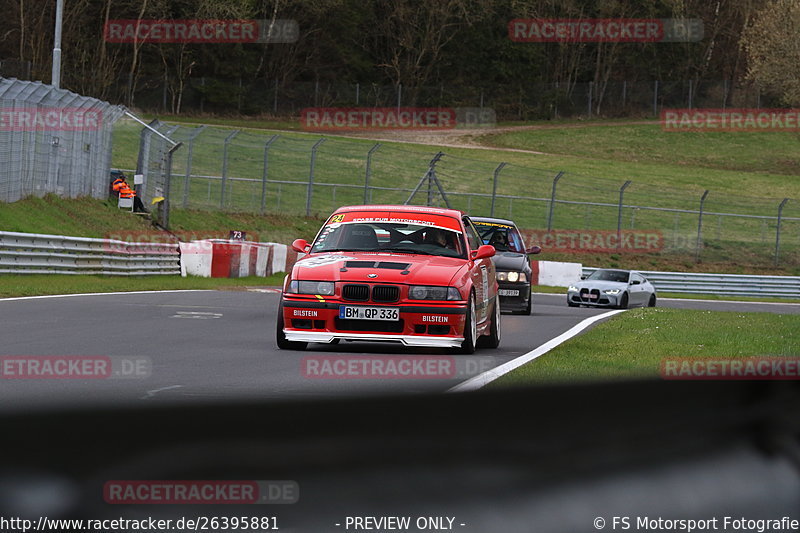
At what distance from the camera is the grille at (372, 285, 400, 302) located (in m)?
11.4

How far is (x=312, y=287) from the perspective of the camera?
11508 mm

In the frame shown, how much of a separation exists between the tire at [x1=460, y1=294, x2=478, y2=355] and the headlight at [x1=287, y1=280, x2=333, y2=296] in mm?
1295

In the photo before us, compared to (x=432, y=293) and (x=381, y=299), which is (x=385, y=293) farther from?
(x=432, y=293)

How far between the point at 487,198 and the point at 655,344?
4154 cm

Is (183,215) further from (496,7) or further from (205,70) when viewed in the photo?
(496,7)

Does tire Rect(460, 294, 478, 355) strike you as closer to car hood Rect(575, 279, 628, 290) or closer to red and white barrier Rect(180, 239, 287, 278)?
car hood Rect(575, 279, 628, 290)

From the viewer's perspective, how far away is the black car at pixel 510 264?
814 inches

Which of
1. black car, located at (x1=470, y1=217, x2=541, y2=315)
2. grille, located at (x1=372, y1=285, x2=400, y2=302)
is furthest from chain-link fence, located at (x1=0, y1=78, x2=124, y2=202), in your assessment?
grille, located at (x1=372, y1=285, x2=400, y2=302)

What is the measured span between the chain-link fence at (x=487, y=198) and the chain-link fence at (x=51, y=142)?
6.24 m

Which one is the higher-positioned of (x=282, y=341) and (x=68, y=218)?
(x=282, y=341)

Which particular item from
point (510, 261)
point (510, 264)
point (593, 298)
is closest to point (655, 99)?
point (593, 298)

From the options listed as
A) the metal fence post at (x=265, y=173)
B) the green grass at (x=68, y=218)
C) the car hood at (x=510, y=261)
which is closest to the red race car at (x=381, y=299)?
the car hood at (x=510, y=261)

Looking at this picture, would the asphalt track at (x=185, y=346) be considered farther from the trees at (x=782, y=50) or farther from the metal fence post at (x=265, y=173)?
the trees at (x=782, y=50)

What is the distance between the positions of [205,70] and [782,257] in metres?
43.8
